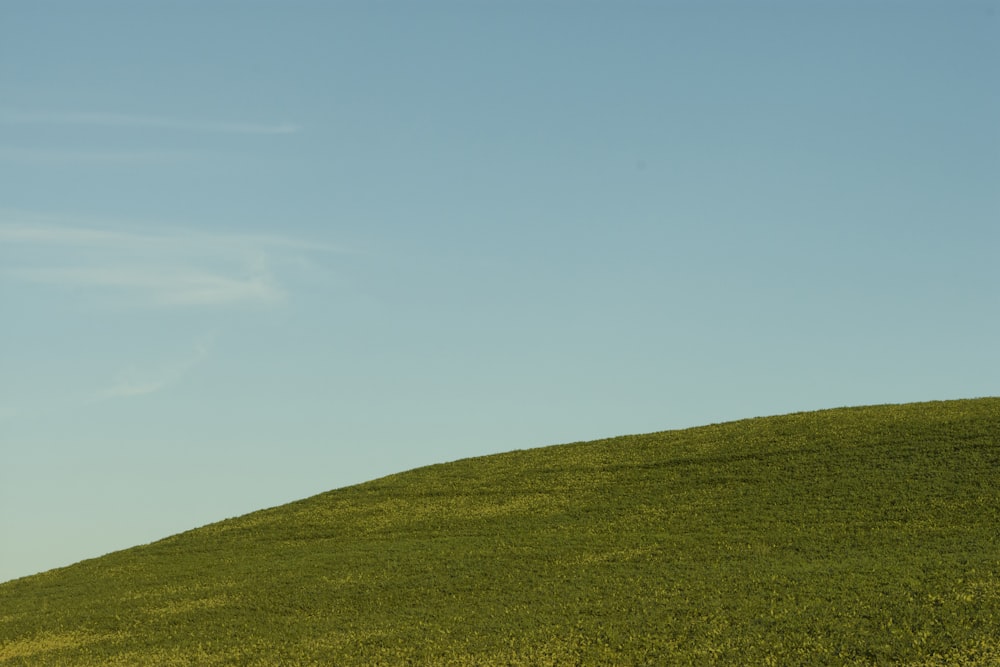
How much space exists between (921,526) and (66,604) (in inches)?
1343

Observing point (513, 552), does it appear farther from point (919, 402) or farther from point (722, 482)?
point (919, 402)

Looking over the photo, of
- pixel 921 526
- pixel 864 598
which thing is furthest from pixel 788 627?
pixel 921 526

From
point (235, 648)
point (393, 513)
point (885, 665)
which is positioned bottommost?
point (885, 665)

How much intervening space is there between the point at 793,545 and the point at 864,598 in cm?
859

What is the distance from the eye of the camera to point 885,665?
24109 millimetres

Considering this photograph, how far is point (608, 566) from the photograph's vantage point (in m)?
37.0

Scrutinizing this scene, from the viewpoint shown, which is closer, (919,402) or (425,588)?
(425,588)

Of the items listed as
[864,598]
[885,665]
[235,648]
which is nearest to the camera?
[885,665]

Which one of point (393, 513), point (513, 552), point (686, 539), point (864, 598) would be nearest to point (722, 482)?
point (686, 539)

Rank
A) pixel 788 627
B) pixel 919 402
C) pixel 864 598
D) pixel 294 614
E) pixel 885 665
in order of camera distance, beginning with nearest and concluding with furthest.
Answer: pixel 885 665 < pixel 788 627 < pixel 864 598 < pixel 294 614 < pixel 919 402

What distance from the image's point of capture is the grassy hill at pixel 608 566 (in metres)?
27.6

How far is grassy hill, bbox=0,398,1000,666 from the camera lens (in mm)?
27641

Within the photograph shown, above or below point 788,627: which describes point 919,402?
above

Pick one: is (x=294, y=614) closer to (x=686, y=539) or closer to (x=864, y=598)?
(x=686, y=539)
